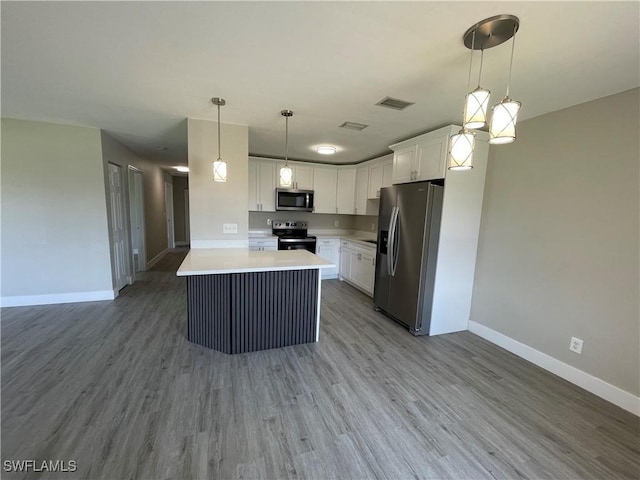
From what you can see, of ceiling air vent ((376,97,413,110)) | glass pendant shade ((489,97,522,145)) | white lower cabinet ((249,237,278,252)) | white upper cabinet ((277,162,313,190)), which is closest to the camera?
glass pendant shade ((489,97,522,145))

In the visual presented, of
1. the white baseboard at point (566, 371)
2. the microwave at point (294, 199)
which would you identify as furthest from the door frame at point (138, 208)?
the white baseboard at point (566, 371)

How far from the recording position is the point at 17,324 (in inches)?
118

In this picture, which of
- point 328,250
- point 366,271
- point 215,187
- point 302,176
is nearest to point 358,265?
point 366,271

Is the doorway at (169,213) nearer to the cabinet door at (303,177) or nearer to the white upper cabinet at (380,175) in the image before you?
the cabinet door at (303,177)

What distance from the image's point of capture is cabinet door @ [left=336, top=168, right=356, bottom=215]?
17.7 feet

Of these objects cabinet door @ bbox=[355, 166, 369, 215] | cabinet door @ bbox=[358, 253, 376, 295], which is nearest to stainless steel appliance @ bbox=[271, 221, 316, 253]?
cabinet door @ bbox=[358, 253, 376, 295]

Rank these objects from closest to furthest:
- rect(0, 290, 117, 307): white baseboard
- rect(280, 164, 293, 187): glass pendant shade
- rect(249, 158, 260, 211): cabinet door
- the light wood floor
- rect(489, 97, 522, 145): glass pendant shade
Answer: rect(489, 97, 522, 145): glass pendant shade → the light wood floor → rect(280, 164, 293, 187): glass pendant shade → rect(0, 290, 117, 307): white baseboard → rect(249, 158, 260, 211): cabinet door

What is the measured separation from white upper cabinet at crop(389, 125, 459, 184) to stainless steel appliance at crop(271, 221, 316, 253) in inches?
79.2

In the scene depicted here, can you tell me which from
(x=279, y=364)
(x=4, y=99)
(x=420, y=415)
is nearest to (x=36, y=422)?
(x=279, y=364)

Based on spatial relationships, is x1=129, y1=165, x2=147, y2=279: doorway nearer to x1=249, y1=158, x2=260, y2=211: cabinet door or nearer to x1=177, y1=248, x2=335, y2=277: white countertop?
x1=249, y1=158, x2=260, y2=211: cabinet door

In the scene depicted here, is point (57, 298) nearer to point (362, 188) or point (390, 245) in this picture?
point (390, 245)

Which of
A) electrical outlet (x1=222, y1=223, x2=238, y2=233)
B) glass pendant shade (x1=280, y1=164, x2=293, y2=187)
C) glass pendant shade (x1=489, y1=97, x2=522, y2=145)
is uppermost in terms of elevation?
glass pendant shade (x1=489, y1=97, x2=522, y2=145)

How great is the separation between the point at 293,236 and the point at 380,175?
199cm

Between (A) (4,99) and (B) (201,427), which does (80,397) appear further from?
(A) (4,99)
